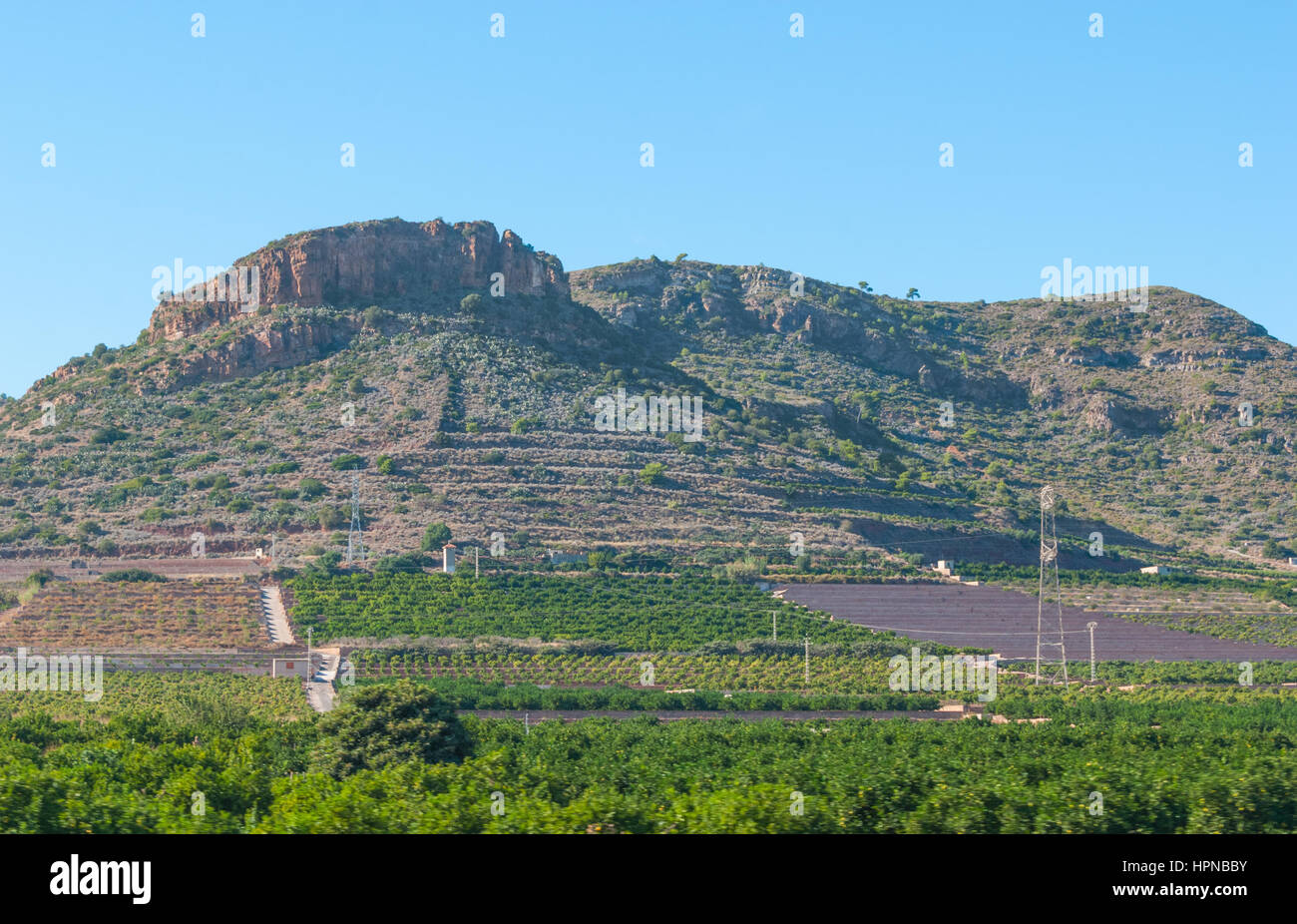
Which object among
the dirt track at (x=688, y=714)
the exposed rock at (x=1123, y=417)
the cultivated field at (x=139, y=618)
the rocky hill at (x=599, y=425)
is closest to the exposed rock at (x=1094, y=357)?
the rocky hill at (x=599, y=425)

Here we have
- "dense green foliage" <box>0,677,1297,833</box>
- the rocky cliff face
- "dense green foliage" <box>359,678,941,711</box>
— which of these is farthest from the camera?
the rocky cliff face

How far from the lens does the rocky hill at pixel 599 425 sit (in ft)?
247

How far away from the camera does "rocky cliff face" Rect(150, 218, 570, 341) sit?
10000 centimetres

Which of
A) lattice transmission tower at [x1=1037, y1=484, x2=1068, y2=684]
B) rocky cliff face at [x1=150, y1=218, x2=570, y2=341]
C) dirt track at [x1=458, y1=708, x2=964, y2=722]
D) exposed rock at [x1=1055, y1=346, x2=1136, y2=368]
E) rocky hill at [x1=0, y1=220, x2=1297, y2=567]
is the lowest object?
dirt track at [x1=458, y1=708, x2=964, y2=722]

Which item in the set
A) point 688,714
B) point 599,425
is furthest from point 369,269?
point 688,714

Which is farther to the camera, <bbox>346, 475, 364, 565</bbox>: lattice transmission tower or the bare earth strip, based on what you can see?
<bbox>346, 475, 364, 565</bbox>: lattice transmission tower

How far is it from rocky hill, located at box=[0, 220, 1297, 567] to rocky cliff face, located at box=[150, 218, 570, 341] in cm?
23

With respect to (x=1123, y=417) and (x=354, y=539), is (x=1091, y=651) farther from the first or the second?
(x=1123, y=417)

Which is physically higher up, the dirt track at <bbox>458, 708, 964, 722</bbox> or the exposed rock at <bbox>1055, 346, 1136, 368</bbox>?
the exposed rock at <bbox>1055, 346, 1136, 368</bbox>

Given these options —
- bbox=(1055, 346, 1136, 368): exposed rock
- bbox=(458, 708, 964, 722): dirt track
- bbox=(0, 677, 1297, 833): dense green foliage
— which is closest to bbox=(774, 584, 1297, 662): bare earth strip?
bbox=(458, 708, 964, 722): dirt track

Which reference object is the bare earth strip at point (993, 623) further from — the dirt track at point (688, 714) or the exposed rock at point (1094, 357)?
the exposed rock at point (1094, 357)

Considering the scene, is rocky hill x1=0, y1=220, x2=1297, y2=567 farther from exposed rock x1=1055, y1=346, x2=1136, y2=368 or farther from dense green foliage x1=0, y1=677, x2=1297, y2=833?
dense green foliage x1=0, y1=677, x2=1297, y2=833

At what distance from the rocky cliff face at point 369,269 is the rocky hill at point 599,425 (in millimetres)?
233

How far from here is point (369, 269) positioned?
103m
